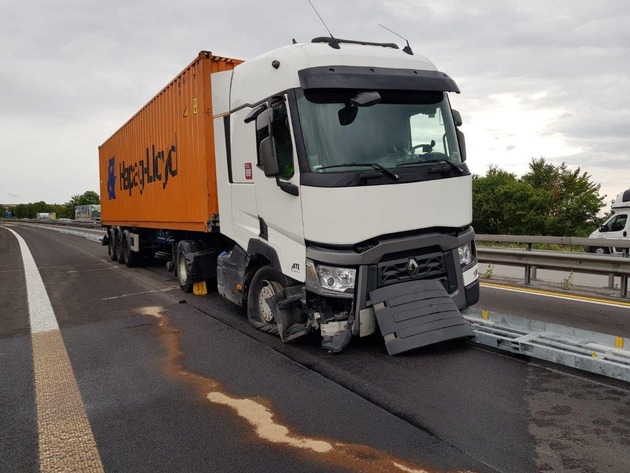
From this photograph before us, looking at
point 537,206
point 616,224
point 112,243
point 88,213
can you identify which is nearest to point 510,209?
point 537,206

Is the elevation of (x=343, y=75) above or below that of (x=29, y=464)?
above

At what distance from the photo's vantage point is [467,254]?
568 cm

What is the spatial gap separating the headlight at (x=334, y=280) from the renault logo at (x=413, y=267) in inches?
24.1

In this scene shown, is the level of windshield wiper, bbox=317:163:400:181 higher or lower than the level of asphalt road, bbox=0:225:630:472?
higher

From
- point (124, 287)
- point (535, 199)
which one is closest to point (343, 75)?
point (124, 287)

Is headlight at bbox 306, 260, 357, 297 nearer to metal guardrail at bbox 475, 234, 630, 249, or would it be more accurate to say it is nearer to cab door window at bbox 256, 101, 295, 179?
cab door window at bbox 256, 101, 295, 179

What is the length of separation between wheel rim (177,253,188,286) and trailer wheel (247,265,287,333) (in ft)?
10.4

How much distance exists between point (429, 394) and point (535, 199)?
5054 cm

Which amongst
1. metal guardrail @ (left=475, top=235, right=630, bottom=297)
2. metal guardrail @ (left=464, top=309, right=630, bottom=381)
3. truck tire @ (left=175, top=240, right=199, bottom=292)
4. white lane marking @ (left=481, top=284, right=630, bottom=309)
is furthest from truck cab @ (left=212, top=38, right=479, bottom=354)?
metal guardrail @ (left=475, top=235, right=630, bottom=297)

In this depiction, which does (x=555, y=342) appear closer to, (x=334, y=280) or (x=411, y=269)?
(x=411, y=269)

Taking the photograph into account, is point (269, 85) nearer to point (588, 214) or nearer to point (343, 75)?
point (343, 75)

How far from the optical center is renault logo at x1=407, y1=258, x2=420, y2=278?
521 centimetres

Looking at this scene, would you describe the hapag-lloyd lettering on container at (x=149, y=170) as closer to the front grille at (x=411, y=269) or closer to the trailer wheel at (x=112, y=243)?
the trailer wheel at (x=112, y=243)

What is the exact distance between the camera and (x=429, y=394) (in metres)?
4.16
